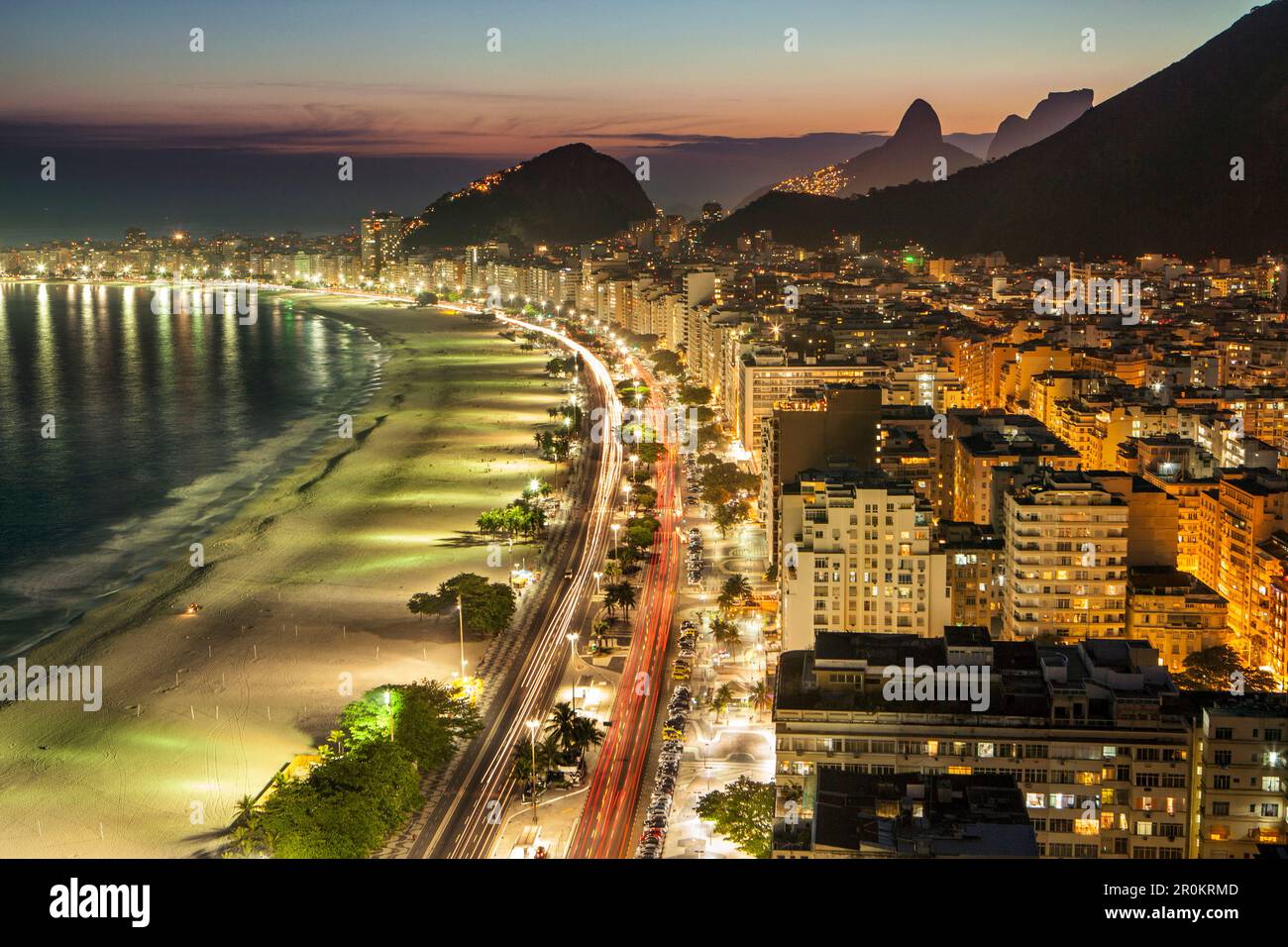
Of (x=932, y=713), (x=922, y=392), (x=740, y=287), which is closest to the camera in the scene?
(x=932, y=713)

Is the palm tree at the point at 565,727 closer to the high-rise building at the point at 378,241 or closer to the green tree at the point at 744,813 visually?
the green tree at the point at 744,813

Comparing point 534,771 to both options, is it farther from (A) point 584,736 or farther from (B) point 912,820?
(B) point 912,820

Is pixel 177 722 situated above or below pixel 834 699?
below

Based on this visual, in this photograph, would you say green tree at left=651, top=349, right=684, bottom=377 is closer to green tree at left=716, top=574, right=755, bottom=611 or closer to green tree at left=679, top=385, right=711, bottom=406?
green tree at left=679, top=385, right=711, bottom=406

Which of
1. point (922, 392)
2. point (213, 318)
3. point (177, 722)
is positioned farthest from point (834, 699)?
point (213, 318)

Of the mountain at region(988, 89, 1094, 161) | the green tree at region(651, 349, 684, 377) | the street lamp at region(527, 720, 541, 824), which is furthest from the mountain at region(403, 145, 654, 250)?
the street lamp at region(527, 720, 541, 824)
